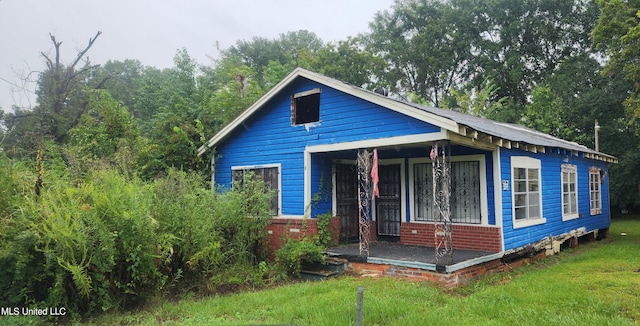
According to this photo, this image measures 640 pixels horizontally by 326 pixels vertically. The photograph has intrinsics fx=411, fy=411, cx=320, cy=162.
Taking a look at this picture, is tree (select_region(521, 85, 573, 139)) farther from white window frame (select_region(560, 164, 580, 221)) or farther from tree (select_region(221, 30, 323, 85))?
tree (select_region(221, 30, 323, 85))

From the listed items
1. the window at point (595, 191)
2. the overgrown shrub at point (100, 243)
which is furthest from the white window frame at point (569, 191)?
the overgrown shrub at point (100, 243)

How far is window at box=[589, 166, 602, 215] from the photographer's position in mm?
13931

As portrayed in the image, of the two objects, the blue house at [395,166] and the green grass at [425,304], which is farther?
the blue house at [395,166]

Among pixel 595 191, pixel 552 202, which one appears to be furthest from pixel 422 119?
pixel 595 191

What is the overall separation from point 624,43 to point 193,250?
13.3m

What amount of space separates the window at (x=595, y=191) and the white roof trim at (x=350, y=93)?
9.30 meters

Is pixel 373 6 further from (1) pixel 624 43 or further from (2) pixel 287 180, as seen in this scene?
(2) pixel 287 180

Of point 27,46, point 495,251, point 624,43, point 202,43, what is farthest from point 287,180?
point 202,43

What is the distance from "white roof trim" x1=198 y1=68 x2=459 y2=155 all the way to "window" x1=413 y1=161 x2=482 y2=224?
2215mm

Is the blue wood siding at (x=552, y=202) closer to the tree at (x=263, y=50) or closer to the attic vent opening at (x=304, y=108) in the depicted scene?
the attic vent opening at (x=304, y=108)

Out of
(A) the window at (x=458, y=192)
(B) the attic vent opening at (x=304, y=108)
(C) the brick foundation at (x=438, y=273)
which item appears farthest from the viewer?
(B) the attic vent opening at (x=304, y=108)

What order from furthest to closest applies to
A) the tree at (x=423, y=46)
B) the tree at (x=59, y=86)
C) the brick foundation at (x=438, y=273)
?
the tree at (x=423, y=46) → the tree at (x=59, y=86) → the brick foundation at (x=438, y=273)

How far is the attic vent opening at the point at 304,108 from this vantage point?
10.4 meters

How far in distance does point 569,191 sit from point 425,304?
27.8 ft
